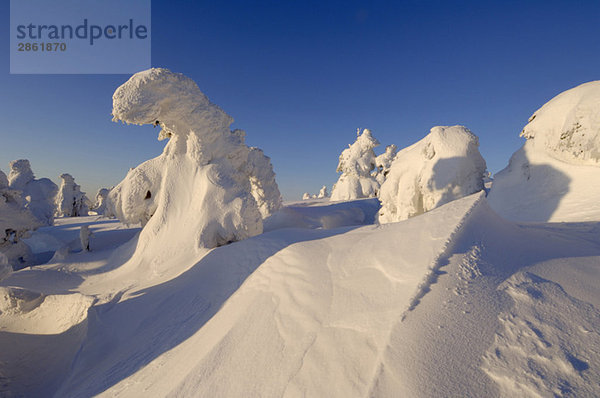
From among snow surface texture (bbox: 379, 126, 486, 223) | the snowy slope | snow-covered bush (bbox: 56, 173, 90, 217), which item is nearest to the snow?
the snowy slope

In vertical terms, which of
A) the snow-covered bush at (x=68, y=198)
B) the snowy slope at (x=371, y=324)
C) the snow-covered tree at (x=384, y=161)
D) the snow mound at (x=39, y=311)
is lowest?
the snow mound at (x=39, y=311)

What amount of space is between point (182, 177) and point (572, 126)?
7.28 m

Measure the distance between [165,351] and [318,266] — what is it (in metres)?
1.43

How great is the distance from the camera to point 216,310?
218 centimetres

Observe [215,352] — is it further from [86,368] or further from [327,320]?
[86,368]

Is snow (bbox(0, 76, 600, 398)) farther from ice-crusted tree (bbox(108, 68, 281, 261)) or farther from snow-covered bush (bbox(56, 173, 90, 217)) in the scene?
snow-covered bush (bbox(56, 173, 90, 217))

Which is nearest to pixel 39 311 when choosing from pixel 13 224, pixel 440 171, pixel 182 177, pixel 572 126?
pixel 182 177

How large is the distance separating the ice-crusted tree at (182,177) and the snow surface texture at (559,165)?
527cm

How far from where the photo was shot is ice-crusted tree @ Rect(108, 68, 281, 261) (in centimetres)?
418

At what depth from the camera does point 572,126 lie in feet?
13.3

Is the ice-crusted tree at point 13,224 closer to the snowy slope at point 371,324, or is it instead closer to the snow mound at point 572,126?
the snowy slope at point 371,324

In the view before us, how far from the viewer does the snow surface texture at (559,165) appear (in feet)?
12.5

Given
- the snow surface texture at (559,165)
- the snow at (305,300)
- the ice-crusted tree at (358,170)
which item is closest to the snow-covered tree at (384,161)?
the ice-crusted tree at (358,170)

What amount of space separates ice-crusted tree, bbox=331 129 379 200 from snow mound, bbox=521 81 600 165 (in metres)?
11.5
